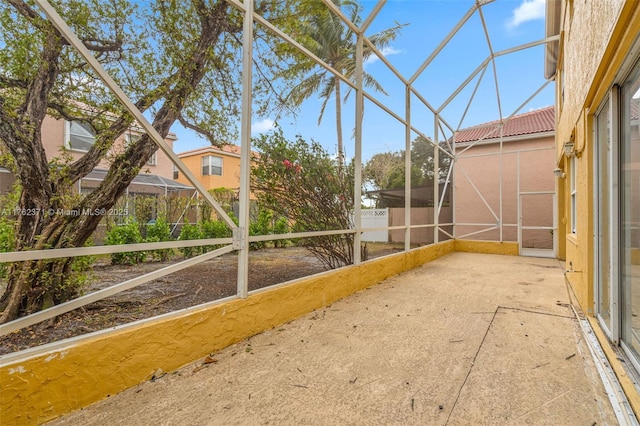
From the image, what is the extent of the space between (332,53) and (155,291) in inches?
358

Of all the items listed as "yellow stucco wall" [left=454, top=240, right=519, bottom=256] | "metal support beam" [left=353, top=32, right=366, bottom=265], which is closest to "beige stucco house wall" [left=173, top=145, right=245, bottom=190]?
"metal support beam" [left=353, top=32, right=366, bottom=265]

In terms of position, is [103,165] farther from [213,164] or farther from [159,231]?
[213,164]

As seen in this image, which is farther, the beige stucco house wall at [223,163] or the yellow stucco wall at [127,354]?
the beige stucco house wall at [223,163]

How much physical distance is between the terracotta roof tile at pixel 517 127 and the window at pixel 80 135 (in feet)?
31.4

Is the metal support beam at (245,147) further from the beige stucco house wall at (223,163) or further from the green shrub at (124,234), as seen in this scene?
the green shrub at (124,234)

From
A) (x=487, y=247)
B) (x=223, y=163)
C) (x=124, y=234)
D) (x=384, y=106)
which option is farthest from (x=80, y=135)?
(x=487, y=247)

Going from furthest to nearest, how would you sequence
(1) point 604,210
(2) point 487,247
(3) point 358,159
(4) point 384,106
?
(2) point 487,247 → (4) point 384,106 → (3) point 358,159 → (1) point 604,210

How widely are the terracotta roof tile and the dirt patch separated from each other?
257 inches

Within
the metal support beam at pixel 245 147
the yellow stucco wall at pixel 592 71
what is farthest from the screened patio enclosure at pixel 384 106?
the yellow stucco wall at pixel 592 71

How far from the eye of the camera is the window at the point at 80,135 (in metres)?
2.13

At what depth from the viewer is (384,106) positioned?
17.5ft

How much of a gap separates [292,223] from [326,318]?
148cm

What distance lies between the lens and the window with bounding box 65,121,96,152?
213cm

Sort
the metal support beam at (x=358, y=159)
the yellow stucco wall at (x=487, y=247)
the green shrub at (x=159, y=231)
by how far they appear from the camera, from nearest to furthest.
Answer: the green shrub at (x=159, y=231), the metal support beam at (x=358, y=159), the yellow stucco wall at (x=487, y=247)
